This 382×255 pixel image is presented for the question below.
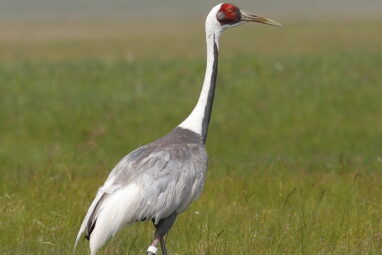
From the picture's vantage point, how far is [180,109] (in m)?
18.3

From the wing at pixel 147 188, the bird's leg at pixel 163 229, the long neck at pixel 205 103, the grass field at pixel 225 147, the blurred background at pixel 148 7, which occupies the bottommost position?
the blurred background at pixel 148 7

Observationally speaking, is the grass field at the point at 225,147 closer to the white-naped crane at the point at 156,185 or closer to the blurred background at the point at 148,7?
the white-naped crane at the point at 156,185

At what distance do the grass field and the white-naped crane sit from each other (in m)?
0.44

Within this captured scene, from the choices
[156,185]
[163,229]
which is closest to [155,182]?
[156,185]

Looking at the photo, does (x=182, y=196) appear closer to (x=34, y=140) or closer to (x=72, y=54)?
(x=34, y=140)

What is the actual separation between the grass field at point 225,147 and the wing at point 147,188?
0.46m

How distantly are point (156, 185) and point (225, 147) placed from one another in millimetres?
8562

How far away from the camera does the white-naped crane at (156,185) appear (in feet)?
23.2

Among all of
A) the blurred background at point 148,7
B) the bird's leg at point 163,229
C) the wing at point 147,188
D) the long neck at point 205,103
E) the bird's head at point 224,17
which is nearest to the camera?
the wing at point 147,188

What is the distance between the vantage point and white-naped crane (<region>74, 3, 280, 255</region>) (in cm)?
706

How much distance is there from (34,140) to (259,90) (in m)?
5.50

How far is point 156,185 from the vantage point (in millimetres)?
7355

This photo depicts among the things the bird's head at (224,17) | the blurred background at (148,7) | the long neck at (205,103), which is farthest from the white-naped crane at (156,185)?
the blurred background at (148,7)

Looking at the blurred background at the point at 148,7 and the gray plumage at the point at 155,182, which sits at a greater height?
the gray plumage at the point at 155,182
